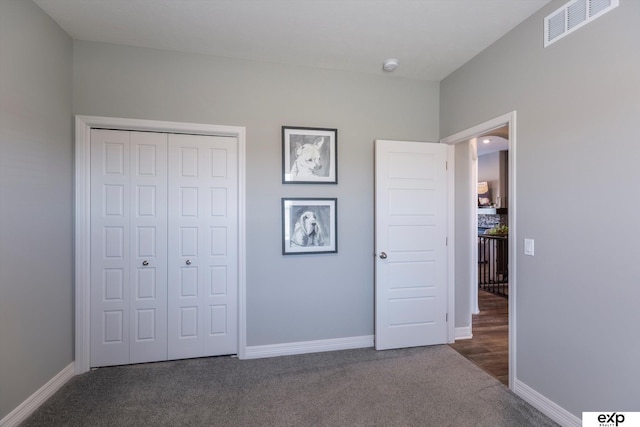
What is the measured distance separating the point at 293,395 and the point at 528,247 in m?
2.07

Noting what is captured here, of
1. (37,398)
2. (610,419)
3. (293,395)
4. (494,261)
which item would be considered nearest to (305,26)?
(293,395)

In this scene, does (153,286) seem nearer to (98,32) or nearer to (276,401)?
(276,401)

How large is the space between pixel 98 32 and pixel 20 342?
2.37m

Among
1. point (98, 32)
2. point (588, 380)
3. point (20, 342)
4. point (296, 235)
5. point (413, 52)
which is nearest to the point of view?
point (588, 380)

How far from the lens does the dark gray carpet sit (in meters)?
1.99

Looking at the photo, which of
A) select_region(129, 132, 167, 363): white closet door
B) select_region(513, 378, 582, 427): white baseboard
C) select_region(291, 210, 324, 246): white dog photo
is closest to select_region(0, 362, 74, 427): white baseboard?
select_region(129, 132, 167, 363): white closet door

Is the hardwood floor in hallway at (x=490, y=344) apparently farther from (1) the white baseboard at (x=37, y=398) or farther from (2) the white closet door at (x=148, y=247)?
(1) the white baseboard at (x=37, y=398)

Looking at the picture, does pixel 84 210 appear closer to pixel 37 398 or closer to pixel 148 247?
pixel 148 247

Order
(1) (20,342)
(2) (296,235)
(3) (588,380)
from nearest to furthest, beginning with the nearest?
(3) (588,380)
(1) (20,342)
(2) (296,235)

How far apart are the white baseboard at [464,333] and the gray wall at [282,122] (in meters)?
1.02

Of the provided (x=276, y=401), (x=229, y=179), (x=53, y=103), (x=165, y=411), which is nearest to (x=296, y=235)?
(x=229, y=179)

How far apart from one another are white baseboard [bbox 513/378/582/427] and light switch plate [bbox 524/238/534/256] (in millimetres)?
982

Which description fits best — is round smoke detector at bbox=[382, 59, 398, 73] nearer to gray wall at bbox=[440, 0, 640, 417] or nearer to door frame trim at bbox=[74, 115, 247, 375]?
gray wall at bbox=[440, 0, 640, 417]

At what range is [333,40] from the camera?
99.5 inches
